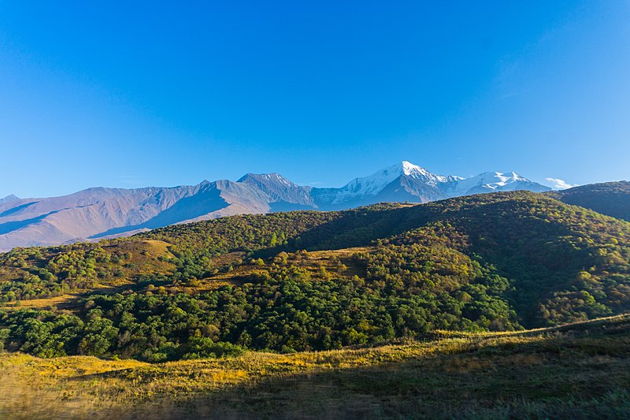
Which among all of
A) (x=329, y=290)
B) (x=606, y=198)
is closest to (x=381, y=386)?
(x=329, y=290)

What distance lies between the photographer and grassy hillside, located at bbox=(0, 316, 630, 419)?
10375 millimetres

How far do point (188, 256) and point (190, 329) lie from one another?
77.9 metres

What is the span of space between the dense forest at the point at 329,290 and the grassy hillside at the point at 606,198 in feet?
136

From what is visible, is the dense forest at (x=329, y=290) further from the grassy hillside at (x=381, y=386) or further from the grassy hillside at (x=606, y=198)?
the grassy hillside at (x=606, y=198)

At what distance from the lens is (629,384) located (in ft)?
34.5

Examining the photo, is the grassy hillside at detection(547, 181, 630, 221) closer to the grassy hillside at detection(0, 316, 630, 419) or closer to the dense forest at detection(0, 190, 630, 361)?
the dense forest at detection(0, 190, 630, 361)

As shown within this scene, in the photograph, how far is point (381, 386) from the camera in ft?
45.9

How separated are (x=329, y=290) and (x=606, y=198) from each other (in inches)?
6374

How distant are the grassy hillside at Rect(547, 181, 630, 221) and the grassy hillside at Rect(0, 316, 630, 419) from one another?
473ft

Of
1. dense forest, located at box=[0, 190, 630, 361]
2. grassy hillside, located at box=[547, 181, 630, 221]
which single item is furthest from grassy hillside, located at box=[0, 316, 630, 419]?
grassy hillside, located at box=[547, 181, 630, 221]

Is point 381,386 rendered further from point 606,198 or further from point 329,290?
point 606,198

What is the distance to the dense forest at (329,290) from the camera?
39438mm

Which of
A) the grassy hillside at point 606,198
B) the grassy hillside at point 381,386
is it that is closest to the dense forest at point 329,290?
the grassy hillside at point 381,386

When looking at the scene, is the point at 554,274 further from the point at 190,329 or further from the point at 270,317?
the point at 190,329
